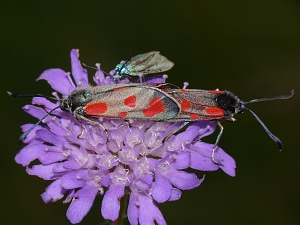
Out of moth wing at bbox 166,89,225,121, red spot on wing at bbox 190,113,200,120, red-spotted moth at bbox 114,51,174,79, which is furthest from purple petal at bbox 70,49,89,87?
red spot on wing at bbox 190,113,200,120

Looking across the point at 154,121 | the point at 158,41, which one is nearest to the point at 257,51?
the point at 158,41

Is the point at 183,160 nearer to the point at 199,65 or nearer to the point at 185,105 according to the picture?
the point at 185,105

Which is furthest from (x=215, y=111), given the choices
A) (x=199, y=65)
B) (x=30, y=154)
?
(x=199, y=65)

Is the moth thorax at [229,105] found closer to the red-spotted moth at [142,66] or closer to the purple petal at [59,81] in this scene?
the red-spotted moth at [142,66]

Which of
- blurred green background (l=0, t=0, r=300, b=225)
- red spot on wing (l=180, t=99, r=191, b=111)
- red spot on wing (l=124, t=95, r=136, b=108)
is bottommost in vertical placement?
blurred green background (l=0, t=0, r=300, b=225)

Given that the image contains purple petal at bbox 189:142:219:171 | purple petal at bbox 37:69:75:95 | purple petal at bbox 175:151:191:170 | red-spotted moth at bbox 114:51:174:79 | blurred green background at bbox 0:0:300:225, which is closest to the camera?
purple petal at bbox 175:151:191:170

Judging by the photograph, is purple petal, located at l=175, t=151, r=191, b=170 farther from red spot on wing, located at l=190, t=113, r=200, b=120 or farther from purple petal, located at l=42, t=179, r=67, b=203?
purple petal, located at l=42, t=179, r=67, b=203
